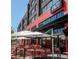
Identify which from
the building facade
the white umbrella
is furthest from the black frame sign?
the white umbrella

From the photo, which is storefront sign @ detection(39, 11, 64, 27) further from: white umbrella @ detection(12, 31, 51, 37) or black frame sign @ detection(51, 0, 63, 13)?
white umbrella @ detection(12, 31, 51, 37)

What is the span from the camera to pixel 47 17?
2.59m

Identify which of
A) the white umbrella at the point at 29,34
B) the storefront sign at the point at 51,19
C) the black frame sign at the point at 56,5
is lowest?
the white umbrella at the point at 29,34

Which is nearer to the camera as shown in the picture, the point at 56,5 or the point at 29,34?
the point at 29,34

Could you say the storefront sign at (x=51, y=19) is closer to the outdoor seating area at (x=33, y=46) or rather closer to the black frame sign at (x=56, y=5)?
the black frame sign at (x=56, y=5)

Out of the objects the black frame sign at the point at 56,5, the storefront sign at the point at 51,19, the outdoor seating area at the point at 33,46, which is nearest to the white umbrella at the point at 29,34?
the outdoor seating area at the point at 33,46

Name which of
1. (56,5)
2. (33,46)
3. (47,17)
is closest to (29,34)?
(33,46)

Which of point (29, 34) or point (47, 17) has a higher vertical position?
point (47, 17)

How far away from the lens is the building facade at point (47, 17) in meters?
2.49

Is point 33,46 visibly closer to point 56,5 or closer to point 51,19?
point 51,19

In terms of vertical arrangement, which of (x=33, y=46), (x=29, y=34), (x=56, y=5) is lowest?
(x=33, y=46)
